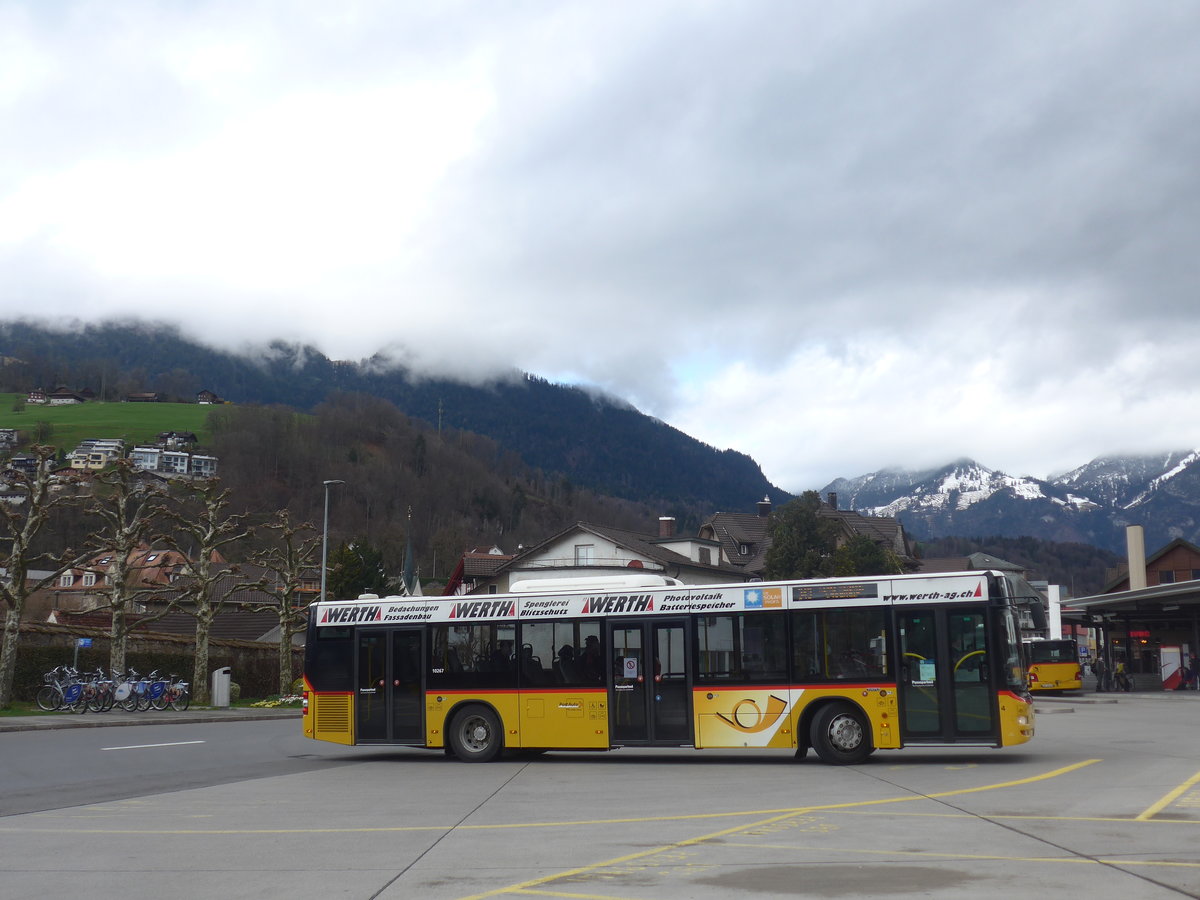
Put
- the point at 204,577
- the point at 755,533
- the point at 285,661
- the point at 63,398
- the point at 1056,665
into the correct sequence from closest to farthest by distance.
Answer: the point at 204,577
the point at 285,661
the point at 1056,665
the point at 755,533
the point at 63,398

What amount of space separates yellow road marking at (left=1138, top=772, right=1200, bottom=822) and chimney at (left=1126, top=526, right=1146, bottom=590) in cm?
6620

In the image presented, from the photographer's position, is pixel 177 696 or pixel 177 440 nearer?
pixel 177 696

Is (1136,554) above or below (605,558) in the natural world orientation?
above

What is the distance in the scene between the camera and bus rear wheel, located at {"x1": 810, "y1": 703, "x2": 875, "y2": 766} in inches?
643

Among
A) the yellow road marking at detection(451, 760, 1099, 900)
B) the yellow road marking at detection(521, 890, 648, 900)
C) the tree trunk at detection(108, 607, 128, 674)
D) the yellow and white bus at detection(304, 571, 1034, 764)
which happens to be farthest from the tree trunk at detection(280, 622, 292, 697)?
the yellow road marking at detection(521, 890, 648, 900)

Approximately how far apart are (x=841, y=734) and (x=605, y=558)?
2127 inches

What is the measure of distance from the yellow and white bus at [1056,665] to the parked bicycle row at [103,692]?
35370 mm

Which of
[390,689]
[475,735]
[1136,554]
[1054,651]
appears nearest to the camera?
[475,735]

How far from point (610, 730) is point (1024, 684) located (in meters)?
6.14

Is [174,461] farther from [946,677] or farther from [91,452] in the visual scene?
[946,677]

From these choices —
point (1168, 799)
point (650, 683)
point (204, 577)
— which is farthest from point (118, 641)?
point (1168, 799)

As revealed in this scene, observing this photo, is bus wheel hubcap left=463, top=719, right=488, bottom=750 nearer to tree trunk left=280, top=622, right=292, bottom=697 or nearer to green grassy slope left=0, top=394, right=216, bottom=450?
tree trunk left=280, top=622, right=292, bottom=697

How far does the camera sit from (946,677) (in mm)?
15938

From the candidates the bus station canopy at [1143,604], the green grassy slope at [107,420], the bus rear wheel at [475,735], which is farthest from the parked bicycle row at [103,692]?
the green grassy slope at [107,420]
